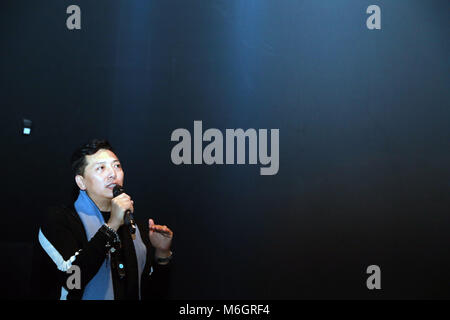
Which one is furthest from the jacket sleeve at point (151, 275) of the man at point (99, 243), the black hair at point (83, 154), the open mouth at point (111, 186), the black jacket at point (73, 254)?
the black hair at point (83, 154)

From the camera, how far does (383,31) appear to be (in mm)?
2750

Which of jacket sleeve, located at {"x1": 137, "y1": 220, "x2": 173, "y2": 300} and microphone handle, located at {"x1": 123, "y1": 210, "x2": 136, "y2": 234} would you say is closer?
microphone handle, located at {"x1": 123, "y1": 210, "x2": 136, "y2": 234}

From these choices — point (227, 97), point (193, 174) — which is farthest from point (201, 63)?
point (193, 174)

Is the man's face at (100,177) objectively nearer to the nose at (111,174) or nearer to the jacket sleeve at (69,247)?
the nose at (111,174)

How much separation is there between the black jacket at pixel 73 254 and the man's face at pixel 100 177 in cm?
12

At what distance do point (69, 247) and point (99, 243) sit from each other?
15 cm

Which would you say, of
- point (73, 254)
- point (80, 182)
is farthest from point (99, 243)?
point (80, 182)

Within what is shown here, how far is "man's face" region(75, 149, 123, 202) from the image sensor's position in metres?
2.11

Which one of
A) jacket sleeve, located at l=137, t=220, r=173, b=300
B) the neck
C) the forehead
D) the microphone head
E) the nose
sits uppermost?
the forehead

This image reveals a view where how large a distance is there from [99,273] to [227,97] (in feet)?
4.07

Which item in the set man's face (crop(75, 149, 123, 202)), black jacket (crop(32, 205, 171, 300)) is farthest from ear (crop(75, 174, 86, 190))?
black jacket (crop(32, 205, 171, 300))

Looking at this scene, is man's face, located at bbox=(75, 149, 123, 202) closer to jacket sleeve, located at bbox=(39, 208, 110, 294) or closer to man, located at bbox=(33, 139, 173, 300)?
man, located at bbox=(33, 139, 173, 300)

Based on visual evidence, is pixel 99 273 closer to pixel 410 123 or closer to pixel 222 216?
pixel 222 216
